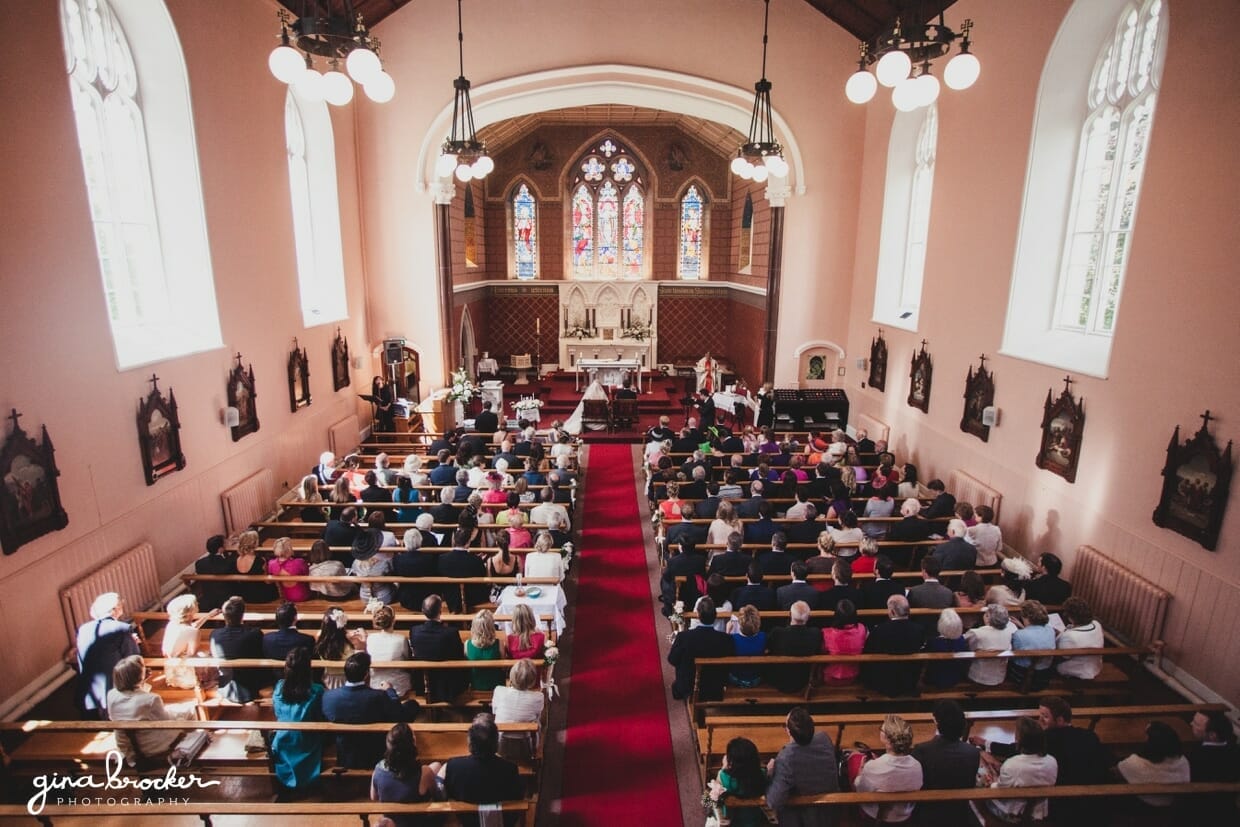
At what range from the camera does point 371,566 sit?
6.99 meters

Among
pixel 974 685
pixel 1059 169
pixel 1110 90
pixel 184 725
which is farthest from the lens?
pixel 1059 169

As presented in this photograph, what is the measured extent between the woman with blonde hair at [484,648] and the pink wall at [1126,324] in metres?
6.24

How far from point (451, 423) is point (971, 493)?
33.8ft

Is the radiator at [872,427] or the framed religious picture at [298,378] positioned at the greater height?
the framed religious picture at [298,378]

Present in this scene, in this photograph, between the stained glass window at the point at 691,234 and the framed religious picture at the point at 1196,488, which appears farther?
the stained glass window at the point at 691,234

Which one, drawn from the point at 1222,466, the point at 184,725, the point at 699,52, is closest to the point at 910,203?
the point at 699,52

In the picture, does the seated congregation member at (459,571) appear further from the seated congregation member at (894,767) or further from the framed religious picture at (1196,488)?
the framed religious picture at (1196,488)

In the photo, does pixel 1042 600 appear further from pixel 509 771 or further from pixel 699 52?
pixel 699 52

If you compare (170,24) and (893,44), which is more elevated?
(170,24)

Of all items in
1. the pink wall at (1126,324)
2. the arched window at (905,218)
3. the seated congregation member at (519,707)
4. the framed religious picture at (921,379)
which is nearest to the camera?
the seated congregation member at (519,707)

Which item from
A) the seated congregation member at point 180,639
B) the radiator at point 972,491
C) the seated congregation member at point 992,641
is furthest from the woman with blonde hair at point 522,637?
the radiator at point 972,491

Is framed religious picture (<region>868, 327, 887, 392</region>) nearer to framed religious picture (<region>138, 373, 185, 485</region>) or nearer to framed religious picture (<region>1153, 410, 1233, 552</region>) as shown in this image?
framed religious picture (<region>1153, 410, 1233, 552</region>)

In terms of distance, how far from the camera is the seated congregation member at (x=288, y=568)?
6.72 m

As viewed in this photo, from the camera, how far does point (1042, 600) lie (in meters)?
6.57
